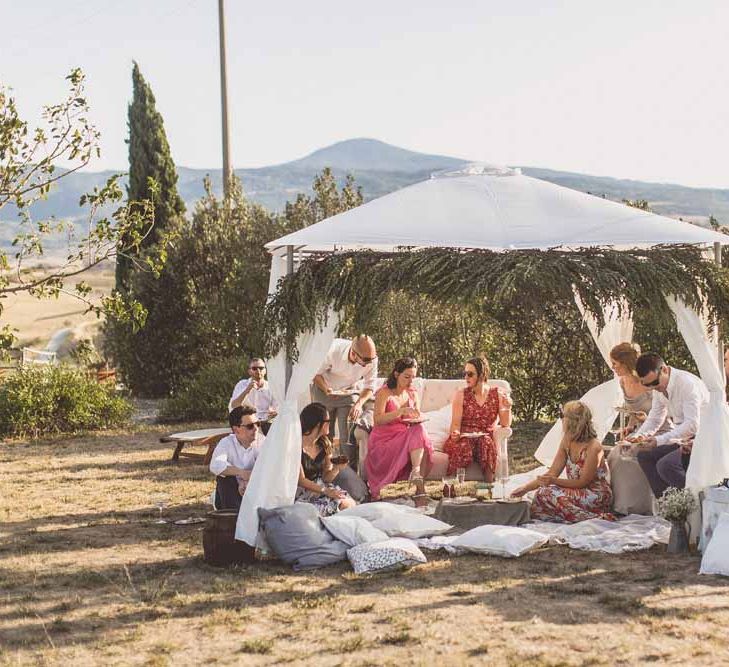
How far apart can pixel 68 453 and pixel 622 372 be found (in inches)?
260

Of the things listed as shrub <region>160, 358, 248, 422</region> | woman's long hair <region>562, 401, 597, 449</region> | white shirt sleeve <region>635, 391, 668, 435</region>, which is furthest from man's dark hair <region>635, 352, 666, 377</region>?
shrub <region>160, 358, 248, 422</region>

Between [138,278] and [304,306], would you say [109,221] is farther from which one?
[138,278]

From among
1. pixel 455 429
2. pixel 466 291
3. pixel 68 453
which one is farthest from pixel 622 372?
pixel 68 453

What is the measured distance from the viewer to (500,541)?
7355 mm

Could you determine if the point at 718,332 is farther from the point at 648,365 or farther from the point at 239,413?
the point at 239,413

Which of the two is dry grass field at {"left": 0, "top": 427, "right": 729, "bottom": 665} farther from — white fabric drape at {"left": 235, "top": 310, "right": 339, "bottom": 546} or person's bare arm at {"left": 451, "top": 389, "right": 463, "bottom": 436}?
person's bare arm at {"left": 451, "top": 389, "right": 463, "bottom": 436}

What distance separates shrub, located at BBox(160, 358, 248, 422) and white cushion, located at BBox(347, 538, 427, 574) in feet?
29.7

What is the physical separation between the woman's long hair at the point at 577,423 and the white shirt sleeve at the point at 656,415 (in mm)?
608

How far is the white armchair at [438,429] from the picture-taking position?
31.4 feet

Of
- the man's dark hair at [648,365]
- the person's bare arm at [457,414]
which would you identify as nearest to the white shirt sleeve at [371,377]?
the person's bare arm at [457,414]

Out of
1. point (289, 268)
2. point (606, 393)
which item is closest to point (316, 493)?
point (289, 268)

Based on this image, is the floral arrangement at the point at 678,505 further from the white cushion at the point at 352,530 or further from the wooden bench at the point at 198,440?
the wooden bench at the point at 198,440

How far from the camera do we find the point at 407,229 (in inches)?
328

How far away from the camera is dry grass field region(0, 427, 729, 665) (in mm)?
Result: 5301
